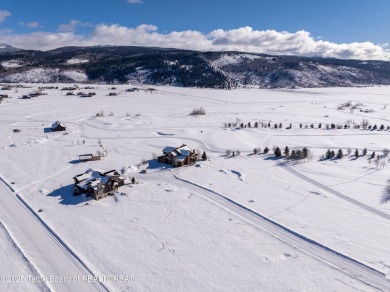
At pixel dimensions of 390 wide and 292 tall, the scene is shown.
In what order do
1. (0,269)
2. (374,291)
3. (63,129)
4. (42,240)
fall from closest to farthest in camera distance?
(374,291) → (0,269) → (42,240) → (63,129)

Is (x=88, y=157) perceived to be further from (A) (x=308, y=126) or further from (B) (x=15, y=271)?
(A) (x=308, y=126)

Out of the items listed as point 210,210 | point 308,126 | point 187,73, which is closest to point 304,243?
point 210,210

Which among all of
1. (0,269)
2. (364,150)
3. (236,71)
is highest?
(236,71)

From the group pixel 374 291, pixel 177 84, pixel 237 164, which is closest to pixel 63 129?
pixel 237 164

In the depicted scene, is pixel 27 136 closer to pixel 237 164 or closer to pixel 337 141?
pixel 237 164

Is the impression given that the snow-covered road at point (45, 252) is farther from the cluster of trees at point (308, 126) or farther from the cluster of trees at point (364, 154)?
the cluster of trees at point (308, 126)

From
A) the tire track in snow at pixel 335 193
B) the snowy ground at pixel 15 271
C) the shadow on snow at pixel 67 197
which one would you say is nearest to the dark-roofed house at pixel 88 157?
the shadow on snow at pixel 67 197
